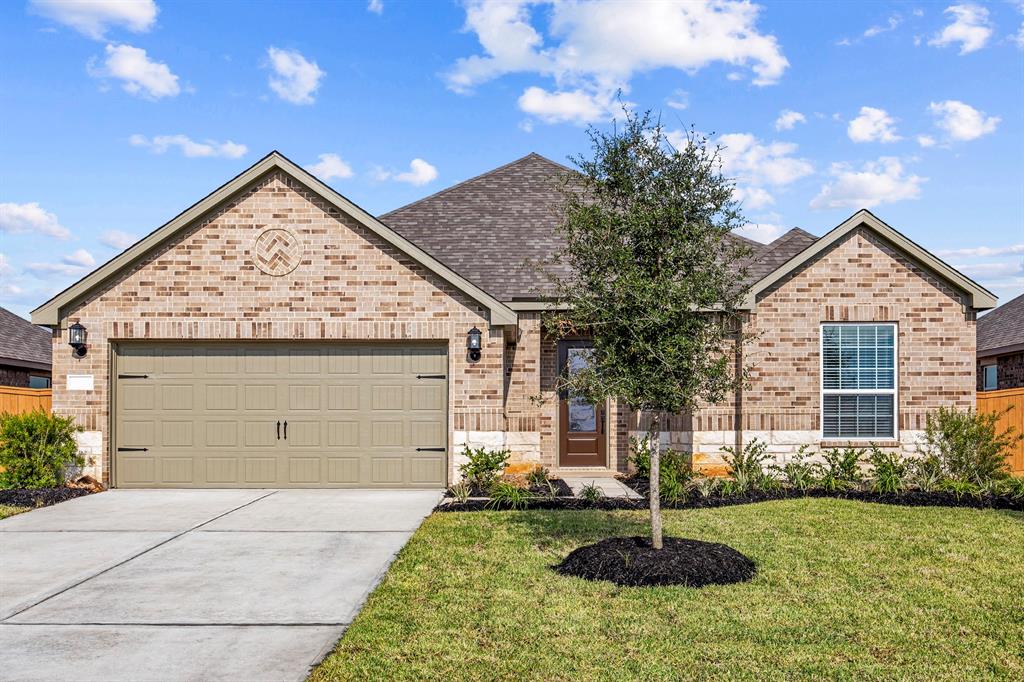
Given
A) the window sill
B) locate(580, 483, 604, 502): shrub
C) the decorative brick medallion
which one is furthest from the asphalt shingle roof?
locate(580, 483, 604, 502): shrub

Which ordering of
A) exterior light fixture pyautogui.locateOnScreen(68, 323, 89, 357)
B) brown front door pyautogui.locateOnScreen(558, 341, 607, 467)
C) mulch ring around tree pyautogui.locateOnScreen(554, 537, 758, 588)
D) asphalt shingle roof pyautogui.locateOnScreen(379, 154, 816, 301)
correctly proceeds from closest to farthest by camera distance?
mulch ring around tree pyautogui.locateOnScreen(554, 537, 758, 588) → exterior light fixture pyautogui.locateOnScreen(68, 323, 89, 357) → asphalt shingle roof pyautogui.locateOnScreen(379, 154, 816, 301) → brown front door pyautogui.locateOnScreen(558, 341, 607, 467)

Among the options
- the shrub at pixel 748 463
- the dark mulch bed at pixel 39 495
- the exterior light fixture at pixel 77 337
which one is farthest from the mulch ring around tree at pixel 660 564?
the exterior light fixture at pixel 77 337

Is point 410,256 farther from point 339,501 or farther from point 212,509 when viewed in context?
point 212,509

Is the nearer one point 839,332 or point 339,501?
point 339,501

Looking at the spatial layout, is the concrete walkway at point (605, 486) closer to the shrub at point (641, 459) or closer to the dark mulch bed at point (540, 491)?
the dark mulch bed at point (540, 491)

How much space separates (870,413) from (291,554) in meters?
10.4

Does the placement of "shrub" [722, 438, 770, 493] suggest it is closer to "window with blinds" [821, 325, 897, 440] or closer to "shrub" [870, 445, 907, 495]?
"window with blinds" [821, 325, 897, 440]

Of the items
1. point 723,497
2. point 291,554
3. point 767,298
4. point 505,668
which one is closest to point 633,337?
point 505,668

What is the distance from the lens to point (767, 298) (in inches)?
557

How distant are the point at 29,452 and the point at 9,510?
160cm

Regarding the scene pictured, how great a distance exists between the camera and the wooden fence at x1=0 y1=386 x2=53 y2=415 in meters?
14.5

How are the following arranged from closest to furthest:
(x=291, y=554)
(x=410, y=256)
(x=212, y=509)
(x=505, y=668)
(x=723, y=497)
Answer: (x=505, y=668) < (x=291, y=554) < (x=212, y=509) < (x=723, y=497) < (x=410, y=256)

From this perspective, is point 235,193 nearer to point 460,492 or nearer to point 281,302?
point 281,302

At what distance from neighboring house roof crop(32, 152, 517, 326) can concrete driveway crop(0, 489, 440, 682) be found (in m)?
3.34
